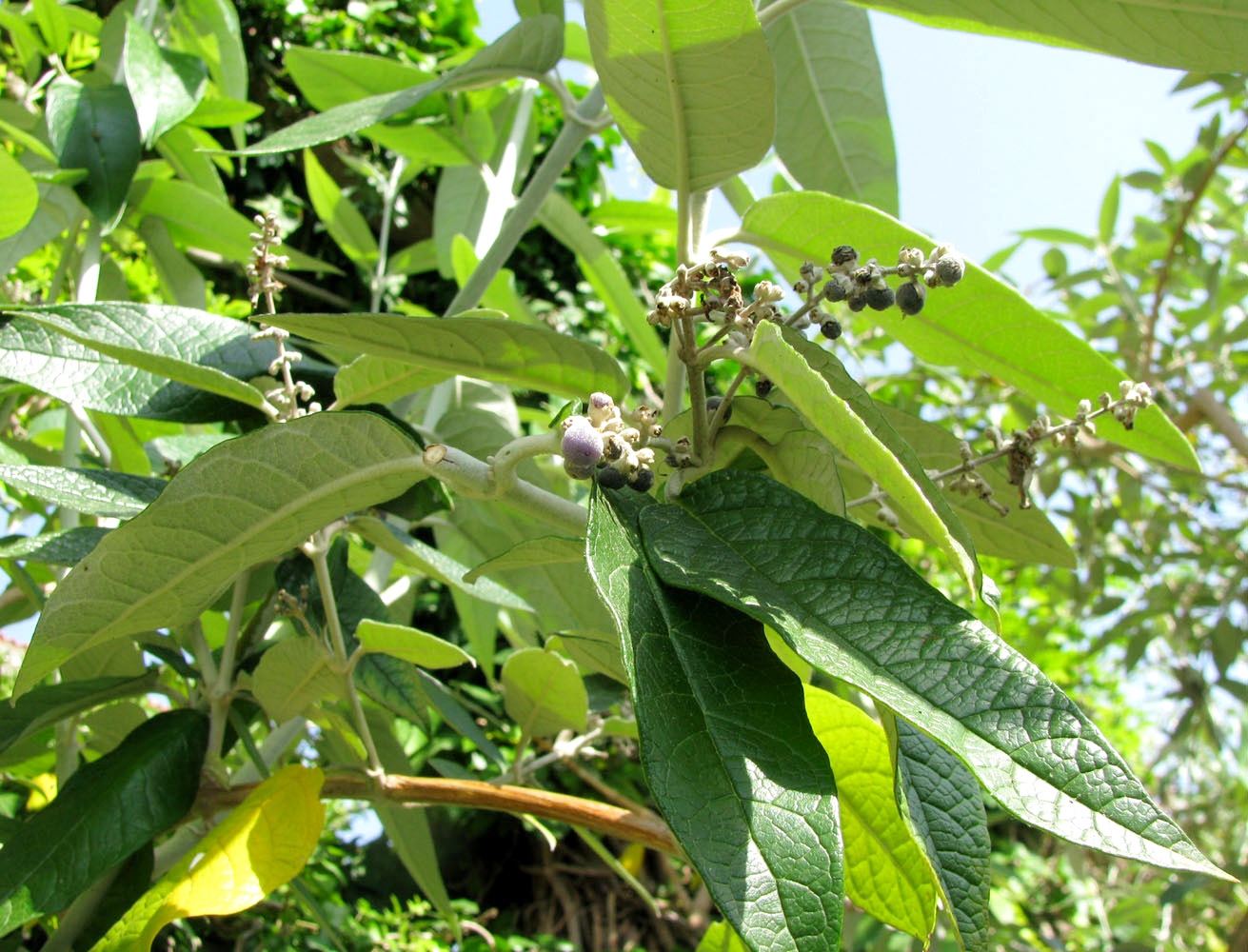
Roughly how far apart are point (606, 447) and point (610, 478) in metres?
0.03

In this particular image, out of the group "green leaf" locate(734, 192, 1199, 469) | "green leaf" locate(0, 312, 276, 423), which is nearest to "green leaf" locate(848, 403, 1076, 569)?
"green leaf" locate(734, 192, 1199, 469)

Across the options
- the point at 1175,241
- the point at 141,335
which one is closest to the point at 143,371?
the point at 141,335

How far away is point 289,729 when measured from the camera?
983 mm

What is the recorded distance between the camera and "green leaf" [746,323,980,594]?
1.33ft

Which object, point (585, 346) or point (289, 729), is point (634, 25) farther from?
point (289, 729)

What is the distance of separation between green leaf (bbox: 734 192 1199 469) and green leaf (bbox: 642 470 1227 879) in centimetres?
24

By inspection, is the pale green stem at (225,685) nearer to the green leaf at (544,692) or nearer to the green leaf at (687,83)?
the green leaf at (544,692)

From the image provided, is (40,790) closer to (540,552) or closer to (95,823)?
(95,823)

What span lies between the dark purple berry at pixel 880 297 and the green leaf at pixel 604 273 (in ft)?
2.69

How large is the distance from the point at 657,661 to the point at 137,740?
0.53 meters

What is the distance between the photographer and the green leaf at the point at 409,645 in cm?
71

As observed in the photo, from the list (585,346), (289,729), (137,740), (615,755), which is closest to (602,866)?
(615,755)

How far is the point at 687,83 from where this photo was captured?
2.00ft

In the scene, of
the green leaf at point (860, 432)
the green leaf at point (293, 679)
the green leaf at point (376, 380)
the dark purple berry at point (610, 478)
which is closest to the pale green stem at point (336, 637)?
the green leaf at point (293, 679)
